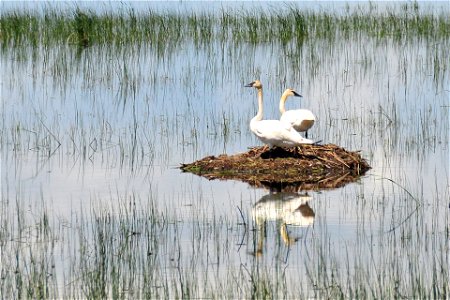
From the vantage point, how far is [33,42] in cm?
2241

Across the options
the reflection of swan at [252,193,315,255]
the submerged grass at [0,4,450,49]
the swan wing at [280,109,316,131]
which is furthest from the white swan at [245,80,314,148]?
the submerged grass at [0,4,450,49]

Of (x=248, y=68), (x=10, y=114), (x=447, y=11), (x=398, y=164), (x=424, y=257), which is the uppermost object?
(x=447, y=11)

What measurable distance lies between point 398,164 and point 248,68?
26.3ft

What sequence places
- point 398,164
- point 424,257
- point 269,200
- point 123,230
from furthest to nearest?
point 398,164
point 269,200
point 123,230
point 424,257

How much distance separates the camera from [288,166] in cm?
1165

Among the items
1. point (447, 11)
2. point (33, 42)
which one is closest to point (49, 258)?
point (33, 42)

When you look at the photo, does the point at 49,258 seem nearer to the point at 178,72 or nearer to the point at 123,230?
the point at 123,230

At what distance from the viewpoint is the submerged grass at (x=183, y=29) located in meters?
23.0

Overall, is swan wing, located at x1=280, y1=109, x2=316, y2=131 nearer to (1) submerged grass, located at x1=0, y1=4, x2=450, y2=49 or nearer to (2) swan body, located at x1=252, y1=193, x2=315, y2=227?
(2) swan body, located at x1=252, y1=193, x2=315, y2=227

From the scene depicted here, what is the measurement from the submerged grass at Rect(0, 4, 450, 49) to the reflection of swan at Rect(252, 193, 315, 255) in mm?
→ 12358

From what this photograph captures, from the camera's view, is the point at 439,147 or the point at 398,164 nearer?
the point at 398,164

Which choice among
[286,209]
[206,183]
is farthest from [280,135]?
[286,209]

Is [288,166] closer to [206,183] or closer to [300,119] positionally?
[300,119]

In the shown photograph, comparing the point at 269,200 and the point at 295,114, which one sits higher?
the point at 295,114
